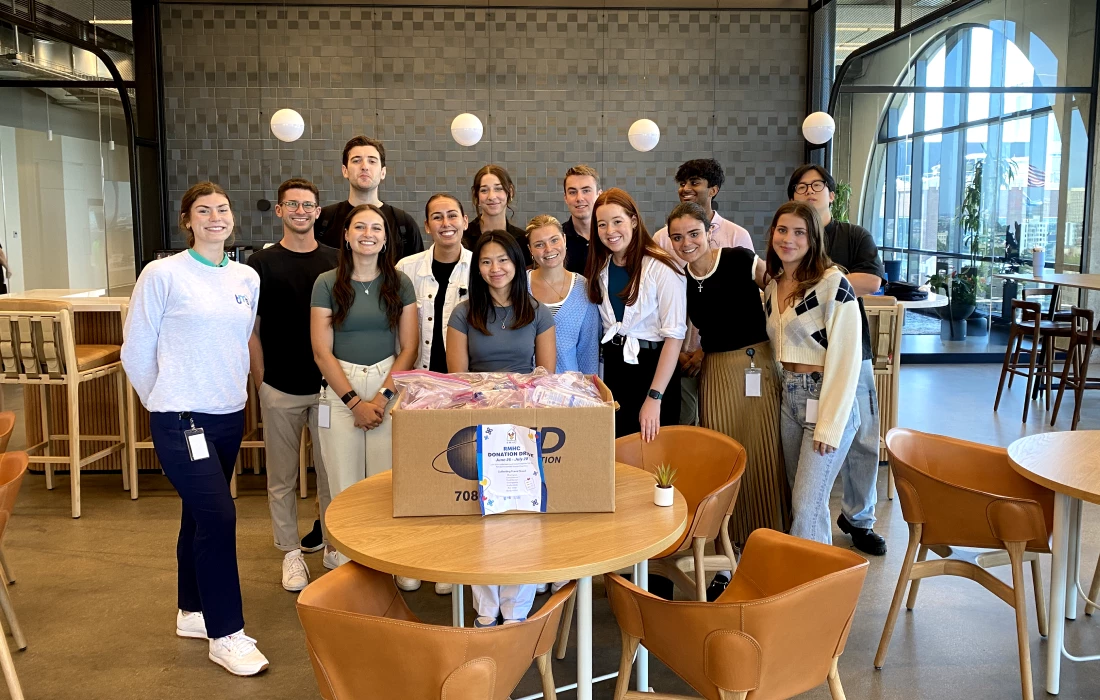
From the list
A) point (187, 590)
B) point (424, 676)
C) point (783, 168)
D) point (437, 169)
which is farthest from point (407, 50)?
point (424, 676)

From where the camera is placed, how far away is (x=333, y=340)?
136 inches

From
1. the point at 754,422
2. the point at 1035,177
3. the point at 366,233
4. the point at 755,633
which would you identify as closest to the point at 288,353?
the point at 366,233

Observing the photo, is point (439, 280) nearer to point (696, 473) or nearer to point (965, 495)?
point (696, 473)

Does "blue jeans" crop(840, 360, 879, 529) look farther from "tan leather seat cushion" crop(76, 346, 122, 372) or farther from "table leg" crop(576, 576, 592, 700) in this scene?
"tan leather seat cushion" crop(76, 346, 122, 372)

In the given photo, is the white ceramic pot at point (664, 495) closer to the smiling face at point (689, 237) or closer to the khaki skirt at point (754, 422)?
the khaki skirt at point (754, 422)

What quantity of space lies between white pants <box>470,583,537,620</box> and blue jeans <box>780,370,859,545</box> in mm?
1092

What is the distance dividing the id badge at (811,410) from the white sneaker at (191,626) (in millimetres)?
2422

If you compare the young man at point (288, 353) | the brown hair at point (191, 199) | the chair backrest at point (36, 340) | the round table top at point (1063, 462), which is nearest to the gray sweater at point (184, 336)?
the brown hair at point (191, 199)

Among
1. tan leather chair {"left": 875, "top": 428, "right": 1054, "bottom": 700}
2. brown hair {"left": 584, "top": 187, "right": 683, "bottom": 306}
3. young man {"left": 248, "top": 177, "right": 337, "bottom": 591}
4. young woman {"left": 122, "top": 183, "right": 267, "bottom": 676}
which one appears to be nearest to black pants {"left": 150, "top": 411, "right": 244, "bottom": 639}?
young woman {"left": 122, "top": 183, "right": 267, "bottom": 676}

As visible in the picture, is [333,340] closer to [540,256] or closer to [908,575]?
[540,256]

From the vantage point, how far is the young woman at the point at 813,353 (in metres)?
3.23

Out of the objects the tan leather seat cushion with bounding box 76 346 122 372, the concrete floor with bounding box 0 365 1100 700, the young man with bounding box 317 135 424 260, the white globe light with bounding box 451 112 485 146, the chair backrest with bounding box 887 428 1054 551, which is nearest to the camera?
the chair backrest with bounding box 887 428 1054 551

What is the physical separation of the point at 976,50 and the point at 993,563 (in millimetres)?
7709

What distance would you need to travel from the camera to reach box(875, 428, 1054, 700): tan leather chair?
9.11ft
